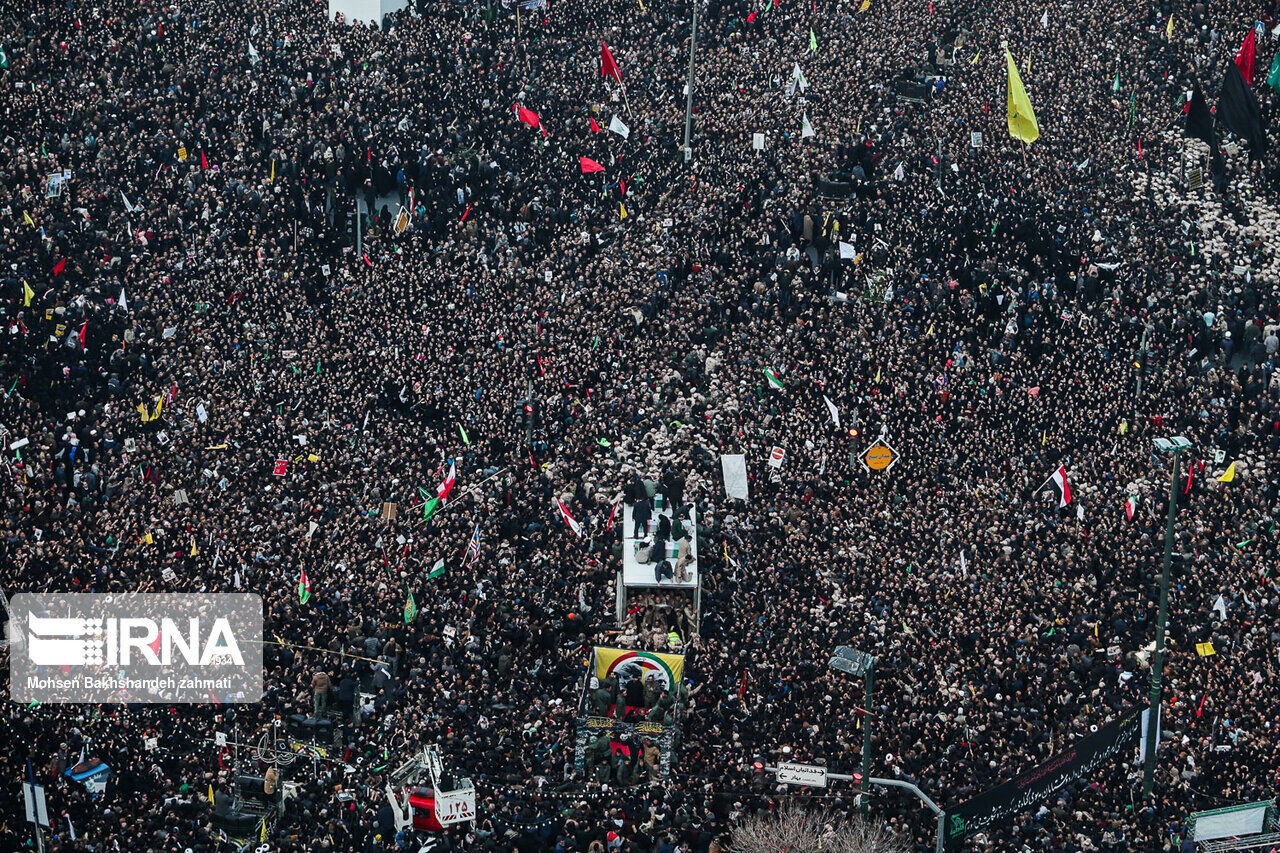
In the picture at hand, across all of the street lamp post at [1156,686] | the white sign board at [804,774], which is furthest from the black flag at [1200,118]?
the white sign board at [804,774]

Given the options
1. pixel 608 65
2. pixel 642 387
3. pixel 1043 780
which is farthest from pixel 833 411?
pixel 608 65

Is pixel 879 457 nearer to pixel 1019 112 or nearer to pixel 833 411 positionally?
pixel 833 411

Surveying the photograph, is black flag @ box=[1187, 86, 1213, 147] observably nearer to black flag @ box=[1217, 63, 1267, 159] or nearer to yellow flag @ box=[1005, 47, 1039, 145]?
black flag @ box=[1217, 63, 1267, 159]

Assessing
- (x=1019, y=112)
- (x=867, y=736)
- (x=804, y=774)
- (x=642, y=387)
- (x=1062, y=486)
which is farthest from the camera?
(x=1019, y=112)

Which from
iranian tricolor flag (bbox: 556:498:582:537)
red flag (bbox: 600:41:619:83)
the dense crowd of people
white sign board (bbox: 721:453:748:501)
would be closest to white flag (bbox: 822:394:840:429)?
the dense crowd of people

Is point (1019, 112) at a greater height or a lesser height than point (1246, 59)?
lesser

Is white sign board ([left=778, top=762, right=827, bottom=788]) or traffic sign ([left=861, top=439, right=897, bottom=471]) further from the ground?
traffic sign ([left=861, top=439, right=897, bottom=471])
